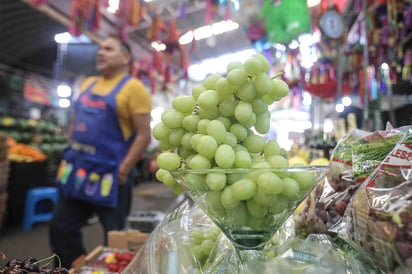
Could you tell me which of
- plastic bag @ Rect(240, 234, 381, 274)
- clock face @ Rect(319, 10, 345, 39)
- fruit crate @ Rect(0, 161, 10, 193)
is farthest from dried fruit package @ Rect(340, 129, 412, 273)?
fruit crate @ Rect(0, 161, 10, 193)

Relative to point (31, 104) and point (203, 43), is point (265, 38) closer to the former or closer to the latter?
point (203, 43)

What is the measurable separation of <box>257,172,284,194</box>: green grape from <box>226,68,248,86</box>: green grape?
15 cm

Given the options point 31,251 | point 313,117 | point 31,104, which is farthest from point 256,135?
point 31,104

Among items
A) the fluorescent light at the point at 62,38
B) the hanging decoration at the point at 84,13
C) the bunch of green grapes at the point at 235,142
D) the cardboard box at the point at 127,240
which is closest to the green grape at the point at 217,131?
the bunch of green grapes at the point at 235,142

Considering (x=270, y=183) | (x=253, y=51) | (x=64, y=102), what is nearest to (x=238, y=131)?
(x=270, y=183)

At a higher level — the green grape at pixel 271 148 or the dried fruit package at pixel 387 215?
the green grape at pixel 271 148

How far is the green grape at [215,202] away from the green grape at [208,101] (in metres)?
0.13

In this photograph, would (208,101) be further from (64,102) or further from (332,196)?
(64,102)

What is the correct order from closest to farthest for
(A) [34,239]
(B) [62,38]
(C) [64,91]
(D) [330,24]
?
(D) [330,24]
(A) [34,239]
(B) [62,38]
(C) [64,91]

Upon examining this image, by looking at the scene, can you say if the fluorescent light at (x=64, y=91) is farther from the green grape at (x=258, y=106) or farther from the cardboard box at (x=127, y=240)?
the green grape at (x=258, y=106)

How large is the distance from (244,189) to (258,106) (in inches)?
6.2

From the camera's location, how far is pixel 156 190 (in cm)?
723

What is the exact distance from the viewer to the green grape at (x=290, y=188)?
0.44 metres

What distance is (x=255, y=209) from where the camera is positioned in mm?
451
